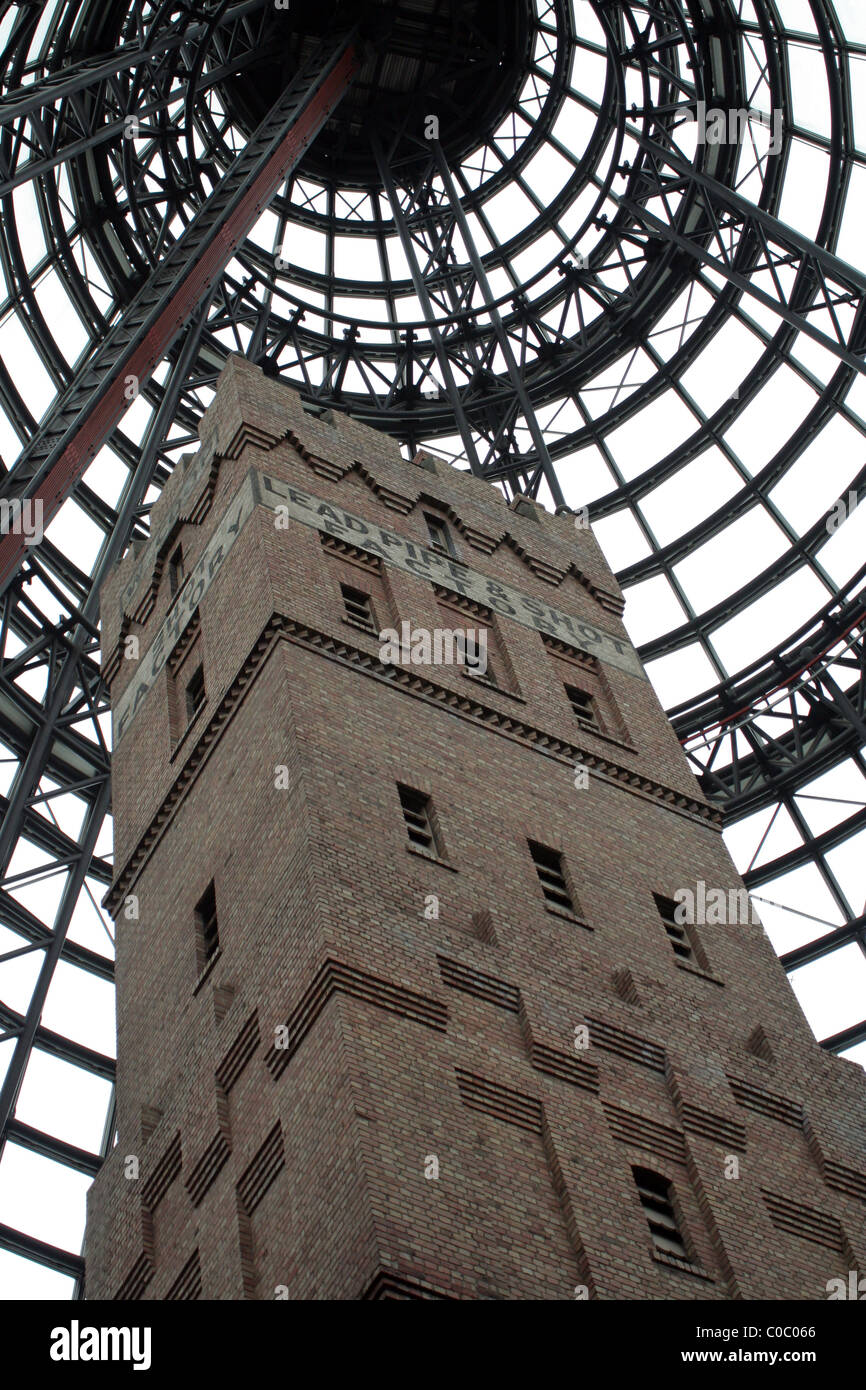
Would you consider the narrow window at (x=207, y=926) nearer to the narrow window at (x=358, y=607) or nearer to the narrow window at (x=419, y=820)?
the narrow window at (x=419, y=820)

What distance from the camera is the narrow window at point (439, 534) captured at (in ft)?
101

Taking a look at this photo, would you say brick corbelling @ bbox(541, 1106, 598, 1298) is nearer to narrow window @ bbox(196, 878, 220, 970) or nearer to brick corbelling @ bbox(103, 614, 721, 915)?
narrow window @ bbox(196, 878, 220, 970)

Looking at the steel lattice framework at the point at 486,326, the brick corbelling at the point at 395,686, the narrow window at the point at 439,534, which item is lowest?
the brick corbelling at the point at 395,686

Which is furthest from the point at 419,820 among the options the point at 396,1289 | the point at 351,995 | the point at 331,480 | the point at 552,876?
the point at 331,480

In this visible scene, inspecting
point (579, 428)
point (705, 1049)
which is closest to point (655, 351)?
point (579, 428)

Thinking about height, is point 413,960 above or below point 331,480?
below

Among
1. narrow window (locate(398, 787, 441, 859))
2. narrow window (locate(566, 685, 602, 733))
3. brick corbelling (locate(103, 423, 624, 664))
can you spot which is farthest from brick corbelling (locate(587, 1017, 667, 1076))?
brick corbelling (locate(103, 423, 624, 664))

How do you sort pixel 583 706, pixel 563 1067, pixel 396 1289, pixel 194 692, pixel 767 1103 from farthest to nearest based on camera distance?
pixel 583 706 → pixel 194 692 → pixel 767 1103 → pixel 563 1067 → pixel 396 1289

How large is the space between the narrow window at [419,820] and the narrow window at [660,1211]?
14.9 ft

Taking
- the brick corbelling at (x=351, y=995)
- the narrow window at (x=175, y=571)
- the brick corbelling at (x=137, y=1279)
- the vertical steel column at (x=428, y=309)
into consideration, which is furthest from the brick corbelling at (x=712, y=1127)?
the vertical steel column at (x=428, y=309)

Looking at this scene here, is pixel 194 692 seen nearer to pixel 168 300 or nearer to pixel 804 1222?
pixel 168 300

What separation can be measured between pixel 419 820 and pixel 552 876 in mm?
1989

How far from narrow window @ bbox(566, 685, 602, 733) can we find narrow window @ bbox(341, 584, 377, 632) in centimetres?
374

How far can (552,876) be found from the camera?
2397 cm
